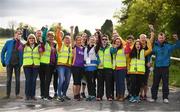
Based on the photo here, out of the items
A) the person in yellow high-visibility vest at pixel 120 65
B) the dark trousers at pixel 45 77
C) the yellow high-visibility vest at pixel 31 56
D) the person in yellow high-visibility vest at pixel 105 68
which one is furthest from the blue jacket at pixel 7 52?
the person in yellow high-visibility vest at pixel 120 65

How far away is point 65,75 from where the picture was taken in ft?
52.6

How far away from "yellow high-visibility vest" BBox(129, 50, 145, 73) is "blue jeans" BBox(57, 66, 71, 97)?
1784mm

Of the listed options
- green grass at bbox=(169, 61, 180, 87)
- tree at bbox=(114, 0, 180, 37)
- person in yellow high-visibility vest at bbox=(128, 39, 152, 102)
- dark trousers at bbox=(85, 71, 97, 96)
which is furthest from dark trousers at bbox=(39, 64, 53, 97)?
tree at bbox=(114, 0, 180, 37)

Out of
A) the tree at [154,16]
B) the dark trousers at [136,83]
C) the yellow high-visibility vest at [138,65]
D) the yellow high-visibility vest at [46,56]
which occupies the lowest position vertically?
the dark trousers at [136,83]

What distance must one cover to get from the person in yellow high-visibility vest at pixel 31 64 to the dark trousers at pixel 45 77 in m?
0.19

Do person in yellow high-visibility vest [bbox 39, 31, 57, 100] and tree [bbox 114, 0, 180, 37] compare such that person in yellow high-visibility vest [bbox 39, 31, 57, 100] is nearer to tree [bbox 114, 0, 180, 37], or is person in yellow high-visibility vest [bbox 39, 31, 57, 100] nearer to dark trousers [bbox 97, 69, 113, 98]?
dark trousers [bbox 97, 69, 113, 98]

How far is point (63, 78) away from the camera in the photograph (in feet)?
52.2

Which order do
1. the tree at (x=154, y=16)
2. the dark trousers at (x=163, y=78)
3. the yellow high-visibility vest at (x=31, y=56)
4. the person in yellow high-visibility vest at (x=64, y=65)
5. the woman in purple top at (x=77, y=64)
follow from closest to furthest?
the dark trousers at (x=163, y=78) < the yellow high-visibility vest at (x=31, y=56) < the person in yellow high-visibility vest at (x=64, y=65) < the woman in purple top at (x=77, y=64) < the tree at (x=154, y=16)

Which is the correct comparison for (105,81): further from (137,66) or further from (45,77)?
(45,77)

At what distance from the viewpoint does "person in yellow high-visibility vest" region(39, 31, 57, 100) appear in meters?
15.8

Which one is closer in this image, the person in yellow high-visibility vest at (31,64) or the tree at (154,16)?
the person in yellow high-visibility vest at (31,64)

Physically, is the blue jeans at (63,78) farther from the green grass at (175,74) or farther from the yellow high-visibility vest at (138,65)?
the green grass at (175,74)

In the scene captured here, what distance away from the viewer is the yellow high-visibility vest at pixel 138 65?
51.2ft

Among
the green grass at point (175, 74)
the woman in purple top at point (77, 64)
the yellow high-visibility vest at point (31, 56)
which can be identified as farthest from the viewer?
the green grass at point (175, 74)
